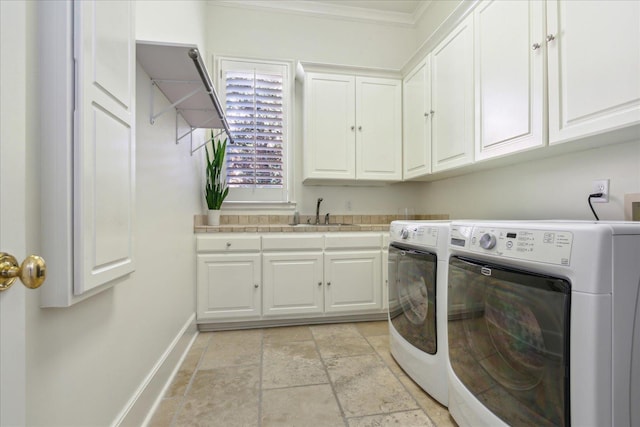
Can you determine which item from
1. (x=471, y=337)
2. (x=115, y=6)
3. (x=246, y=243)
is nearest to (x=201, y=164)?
(x=246, y=243)

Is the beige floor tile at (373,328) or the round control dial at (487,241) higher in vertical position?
the round control dial at (487,241)

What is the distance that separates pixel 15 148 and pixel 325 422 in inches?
58.1

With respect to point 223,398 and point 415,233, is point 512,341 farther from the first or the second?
point 223,398

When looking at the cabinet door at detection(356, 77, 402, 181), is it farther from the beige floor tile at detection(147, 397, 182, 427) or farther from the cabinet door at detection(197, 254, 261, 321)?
the beige floor tile at detection(147, 397, 182, 427)

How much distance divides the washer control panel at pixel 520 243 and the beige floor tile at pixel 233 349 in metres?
1.49

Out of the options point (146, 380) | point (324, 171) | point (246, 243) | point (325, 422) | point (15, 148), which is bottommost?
point (325, 422)

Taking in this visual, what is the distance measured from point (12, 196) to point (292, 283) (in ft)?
6.68

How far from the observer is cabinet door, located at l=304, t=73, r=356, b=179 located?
2682 mm

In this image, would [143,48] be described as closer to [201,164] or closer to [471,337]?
[201,164]

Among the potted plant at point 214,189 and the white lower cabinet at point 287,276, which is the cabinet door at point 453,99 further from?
the potted plant at point 214,189

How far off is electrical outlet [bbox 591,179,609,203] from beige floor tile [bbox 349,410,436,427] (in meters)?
1.34

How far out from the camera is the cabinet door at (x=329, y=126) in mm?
2682

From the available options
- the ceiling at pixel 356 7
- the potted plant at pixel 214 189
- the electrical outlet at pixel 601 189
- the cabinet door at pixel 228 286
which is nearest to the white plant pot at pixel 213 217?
the potted plant at pixel 214 189

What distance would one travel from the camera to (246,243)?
2352 mm
